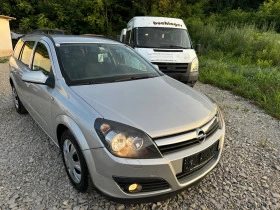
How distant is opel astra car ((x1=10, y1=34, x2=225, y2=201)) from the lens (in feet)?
6.45

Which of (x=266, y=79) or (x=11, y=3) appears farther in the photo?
(x=11, y=3)

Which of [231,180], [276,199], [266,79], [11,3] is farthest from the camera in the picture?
[11,3]

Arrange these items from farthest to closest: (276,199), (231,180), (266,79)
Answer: (266,79), (231,180), (276,199)

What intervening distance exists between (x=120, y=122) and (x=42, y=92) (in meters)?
1.42

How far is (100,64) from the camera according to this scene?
3.14 metres

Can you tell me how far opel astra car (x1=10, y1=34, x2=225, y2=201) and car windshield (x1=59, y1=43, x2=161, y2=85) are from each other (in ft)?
0.04

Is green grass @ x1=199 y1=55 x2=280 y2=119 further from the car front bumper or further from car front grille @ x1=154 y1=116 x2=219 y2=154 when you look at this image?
the car front bumper

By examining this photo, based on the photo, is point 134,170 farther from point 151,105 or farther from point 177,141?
point 151,105

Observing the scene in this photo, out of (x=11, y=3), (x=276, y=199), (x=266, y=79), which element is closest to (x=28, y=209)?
(x=276, y=199)

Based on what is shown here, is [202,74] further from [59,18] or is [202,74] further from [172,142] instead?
[59,18]

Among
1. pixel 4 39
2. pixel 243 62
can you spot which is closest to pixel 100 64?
pixel 243 62

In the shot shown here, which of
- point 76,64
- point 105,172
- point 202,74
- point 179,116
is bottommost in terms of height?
point 202,74

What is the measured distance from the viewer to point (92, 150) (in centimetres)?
203

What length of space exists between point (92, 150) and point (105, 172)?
21cm
